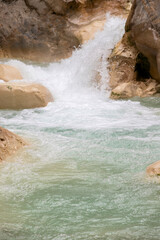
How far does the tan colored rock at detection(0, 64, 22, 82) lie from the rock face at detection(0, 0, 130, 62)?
12.6ft

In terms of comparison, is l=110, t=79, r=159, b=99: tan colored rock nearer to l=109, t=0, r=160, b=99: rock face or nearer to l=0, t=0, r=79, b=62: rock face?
l=109, t=0, r=160, b=99: rock face

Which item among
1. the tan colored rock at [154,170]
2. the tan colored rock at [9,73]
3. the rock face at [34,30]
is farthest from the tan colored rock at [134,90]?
the tan colored rock at [154,170]

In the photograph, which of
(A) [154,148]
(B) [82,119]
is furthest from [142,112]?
(A) [154,148]

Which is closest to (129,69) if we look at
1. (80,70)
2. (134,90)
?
(134,90)

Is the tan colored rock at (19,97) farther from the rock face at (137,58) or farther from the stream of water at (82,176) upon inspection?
the rock face at (137,58)

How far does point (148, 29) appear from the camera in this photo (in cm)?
899

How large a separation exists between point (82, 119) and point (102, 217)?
4.51 m

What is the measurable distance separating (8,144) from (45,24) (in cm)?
1036

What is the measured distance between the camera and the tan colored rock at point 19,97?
8.36m

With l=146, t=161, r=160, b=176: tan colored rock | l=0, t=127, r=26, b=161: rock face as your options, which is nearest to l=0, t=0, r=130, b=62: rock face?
l=0, t=127, r=26, b=161: rock face

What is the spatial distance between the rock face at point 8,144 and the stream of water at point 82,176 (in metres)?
0.13

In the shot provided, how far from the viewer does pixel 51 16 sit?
13.9 m

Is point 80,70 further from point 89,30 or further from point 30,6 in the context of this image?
point 30,6

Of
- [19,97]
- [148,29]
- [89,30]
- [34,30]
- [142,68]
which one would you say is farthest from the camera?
[34,30]
